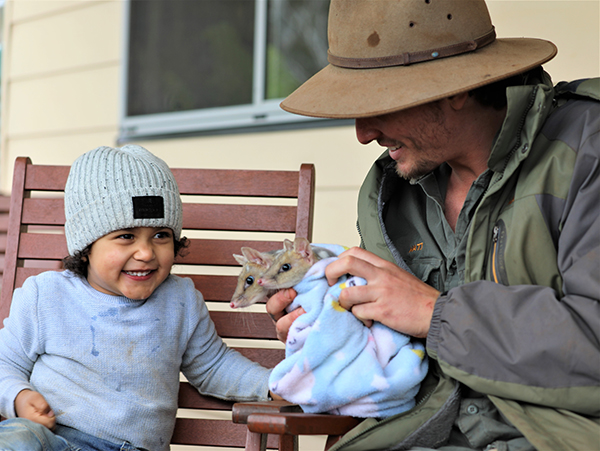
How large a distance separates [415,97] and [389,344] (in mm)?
543

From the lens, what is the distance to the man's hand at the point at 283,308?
1.44m

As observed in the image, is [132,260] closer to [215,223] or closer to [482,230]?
[215,223]

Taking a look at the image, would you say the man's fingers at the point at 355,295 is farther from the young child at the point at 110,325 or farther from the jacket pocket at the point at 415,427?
the young child at the point at 110,325

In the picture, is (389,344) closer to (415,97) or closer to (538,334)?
(538,334)

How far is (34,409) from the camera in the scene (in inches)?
63.8

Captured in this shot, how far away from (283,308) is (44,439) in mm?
696

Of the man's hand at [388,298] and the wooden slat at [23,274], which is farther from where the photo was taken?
the wooden slat at [23,274]

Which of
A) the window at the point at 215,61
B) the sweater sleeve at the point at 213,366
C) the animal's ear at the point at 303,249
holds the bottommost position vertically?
the sweater sleeve at the point at 213,366

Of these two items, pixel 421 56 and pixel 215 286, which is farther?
pixel 215 286

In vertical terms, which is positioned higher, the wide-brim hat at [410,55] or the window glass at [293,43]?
the window glass at [293,43]

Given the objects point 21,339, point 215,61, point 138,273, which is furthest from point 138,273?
point 215,61

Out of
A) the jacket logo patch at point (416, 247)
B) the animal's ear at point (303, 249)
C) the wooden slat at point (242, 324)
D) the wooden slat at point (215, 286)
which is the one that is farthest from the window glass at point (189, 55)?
the animal's ear at point (303, 249)

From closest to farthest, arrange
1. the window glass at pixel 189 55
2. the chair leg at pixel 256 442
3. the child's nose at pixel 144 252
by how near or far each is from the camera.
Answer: the chair leg at pixel 256 442 → the child's nose at pixel 144 252 → the window glass at pixel 189 55

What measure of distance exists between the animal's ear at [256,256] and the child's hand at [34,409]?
700mm
